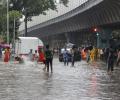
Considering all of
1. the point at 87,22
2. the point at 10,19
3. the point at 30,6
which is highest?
the point at 30,6

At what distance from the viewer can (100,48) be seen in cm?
8056

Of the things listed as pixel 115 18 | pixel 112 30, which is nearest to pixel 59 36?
pixel 112 30

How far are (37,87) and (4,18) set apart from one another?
58.2 metres

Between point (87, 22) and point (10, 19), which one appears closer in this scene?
point (10, 19)

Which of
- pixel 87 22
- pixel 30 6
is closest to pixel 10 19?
pixel 30 6

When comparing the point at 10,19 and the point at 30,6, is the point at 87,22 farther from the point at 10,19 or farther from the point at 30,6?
the point at 10,19

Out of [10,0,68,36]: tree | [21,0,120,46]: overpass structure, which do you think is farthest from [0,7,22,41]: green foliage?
[21,0,120,46]: overpass structure

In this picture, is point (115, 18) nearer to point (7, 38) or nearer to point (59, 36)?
point (7, 38)

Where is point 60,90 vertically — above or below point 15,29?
below

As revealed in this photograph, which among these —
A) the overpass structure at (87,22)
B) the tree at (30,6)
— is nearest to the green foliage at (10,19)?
the tree at (30,6)

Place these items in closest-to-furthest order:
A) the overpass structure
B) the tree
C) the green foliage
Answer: the overpass structure → the green foliage → the tree

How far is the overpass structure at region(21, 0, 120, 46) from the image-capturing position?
219 ft

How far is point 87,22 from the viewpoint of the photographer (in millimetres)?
85875

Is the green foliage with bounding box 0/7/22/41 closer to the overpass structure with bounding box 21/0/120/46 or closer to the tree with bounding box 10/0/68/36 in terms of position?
the tree with bounding box 10/0/68/36
